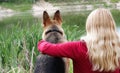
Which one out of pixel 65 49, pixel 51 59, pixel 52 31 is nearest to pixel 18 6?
pixel 52 31

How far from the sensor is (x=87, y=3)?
271 ft

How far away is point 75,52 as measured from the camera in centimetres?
402

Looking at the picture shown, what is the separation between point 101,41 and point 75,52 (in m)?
0.28

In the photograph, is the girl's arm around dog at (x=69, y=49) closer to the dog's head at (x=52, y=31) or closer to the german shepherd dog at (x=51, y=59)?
the german shepherd dog at (x=51, y=59)

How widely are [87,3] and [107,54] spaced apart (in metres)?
78.9

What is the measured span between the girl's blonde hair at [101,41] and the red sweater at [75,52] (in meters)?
0.06

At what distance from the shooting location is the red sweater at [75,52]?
4.01 metres

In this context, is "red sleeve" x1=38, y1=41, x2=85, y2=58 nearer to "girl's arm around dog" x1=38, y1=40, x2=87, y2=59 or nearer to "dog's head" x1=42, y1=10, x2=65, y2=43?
"girl's arm around dog" x1=38, y1=40, x2=87, y2=59

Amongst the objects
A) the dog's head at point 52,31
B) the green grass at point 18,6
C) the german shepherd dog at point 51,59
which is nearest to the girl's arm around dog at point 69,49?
the german shepherd dog at point 51,59

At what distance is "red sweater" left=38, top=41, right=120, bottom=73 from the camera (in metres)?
4.01

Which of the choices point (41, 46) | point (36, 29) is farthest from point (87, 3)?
point (41, 46)

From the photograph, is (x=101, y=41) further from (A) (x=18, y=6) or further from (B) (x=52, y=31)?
(A) (x=18, y=6)

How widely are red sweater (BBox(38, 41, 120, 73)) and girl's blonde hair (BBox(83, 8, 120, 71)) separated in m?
0.06

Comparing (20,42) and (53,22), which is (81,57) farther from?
(20,42)
